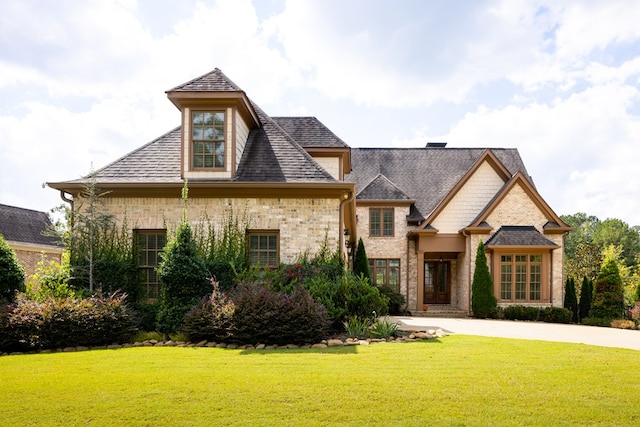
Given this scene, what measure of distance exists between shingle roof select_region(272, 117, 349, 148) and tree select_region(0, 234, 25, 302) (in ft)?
34.6

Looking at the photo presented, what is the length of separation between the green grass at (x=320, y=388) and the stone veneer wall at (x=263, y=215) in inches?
183

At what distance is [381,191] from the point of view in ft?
85.1

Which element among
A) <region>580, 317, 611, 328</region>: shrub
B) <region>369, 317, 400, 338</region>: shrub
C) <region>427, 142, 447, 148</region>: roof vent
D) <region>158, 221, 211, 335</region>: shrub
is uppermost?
<region>427, 142, 447, 148</region>: roof vent

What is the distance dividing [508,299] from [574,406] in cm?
1757

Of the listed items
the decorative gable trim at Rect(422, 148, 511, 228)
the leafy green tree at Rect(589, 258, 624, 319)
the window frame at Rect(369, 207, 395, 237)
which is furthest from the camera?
the window frame at Rect(369, 207, 395, 237)

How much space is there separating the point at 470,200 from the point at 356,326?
1456 centimetres

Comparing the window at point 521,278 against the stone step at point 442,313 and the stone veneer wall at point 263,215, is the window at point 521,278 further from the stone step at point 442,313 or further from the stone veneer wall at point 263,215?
the stone veneer wall at point 263,215

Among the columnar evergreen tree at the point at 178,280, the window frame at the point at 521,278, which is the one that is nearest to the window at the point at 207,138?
the columnar evergreen tree at the point at 178,280

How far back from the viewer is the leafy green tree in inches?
804

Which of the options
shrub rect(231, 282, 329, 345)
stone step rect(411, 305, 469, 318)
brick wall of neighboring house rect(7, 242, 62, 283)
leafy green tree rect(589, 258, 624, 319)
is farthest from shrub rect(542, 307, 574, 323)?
brick wall of neighboring house rect(7, 242, 62, 283)

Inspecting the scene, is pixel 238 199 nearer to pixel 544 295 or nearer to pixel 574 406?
pixel 574 406

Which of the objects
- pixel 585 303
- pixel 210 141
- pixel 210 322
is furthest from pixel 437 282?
pixel 210 322

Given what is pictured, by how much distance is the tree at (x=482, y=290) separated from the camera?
22062 mm

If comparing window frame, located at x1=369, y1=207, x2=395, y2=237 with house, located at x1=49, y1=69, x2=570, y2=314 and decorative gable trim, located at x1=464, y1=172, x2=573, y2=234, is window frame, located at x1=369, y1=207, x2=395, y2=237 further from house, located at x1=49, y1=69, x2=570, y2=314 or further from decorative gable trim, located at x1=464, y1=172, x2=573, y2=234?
decorative gable trim, located at x1=464, y1=172, x2=573, y2=234
